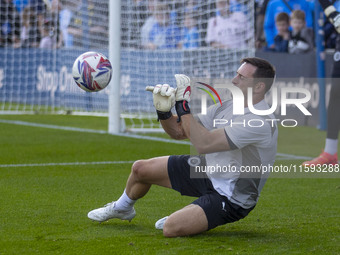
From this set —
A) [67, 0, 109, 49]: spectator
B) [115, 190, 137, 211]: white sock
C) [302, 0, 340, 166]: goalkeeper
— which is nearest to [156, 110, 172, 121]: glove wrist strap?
[115, 190, 137, 211]: white sock

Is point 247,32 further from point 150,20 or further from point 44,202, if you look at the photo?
point 44,202

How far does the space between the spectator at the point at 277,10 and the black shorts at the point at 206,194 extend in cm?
914

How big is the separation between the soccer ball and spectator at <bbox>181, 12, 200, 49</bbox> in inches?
275

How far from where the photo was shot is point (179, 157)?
5.39 m

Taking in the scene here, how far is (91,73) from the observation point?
6.31 metres

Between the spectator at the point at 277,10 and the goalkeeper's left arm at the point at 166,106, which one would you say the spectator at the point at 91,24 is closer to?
the spectator at the point at 277,10

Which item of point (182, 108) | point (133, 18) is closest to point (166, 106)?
point (182, 108)

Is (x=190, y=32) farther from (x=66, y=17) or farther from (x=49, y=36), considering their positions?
(x=49, y=36)

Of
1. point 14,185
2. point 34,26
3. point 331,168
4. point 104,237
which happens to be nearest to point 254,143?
point 104,237

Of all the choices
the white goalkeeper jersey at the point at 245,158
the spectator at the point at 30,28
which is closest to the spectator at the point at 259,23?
the spectator at the point at 30,28

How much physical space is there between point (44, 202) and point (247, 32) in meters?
7.92

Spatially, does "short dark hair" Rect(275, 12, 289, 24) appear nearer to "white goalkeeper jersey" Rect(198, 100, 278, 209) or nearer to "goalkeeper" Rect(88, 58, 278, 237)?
"goalkeeper" Rect(88, 58, 278, 237)

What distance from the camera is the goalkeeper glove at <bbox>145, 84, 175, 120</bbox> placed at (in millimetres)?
4996

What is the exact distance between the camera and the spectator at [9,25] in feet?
56.2
